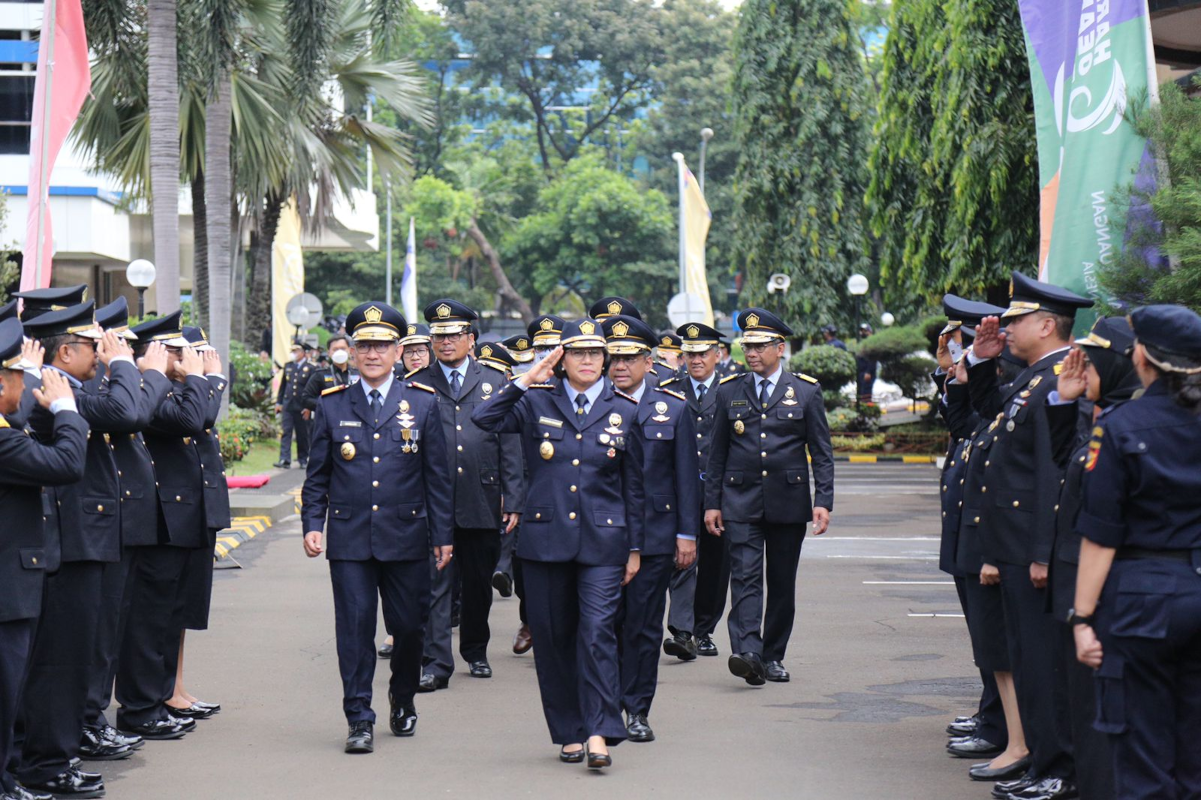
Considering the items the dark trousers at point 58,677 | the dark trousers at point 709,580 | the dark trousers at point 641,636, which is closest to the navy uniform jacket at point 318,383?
the dark trousers at point 709,580

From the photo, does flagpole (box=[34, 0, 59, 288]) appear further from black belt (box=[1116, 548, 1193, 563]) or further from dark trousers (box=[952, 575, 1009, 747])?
black belt (box=[1116, 548, 1193, 563])

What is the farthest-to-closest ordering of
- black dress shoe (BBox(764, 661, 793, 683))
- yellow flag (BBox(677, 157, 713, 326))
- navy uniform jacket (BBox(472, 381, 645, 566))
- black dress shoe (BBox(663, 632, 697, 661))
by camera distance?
yellow flag (BBox(677, 157, 713, 326)) → black dress shoe (BBox(663, 632, 697, 661)) → black dress shoe (BBox(764, 661, 793, 683)) → navy uniform jacket (BBox(472, 381, 645, 566))

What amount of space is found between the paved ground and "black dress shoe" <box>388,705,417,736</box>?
0.06m

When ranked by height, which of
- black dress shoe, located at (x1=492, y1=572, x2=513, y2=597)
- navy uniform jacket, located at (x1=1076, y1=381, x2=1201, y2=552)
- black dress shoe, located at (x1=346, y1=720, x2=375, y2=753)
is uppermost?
navy uniform jacket, located at (x1=1076, y1=381, x2=1201, y2=552)

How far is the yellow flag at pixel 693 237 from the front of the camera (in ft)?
98.7

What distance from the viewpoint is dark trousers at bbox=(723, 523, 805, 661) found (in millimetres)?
9492

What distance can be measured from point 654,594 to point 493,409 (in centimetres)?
133

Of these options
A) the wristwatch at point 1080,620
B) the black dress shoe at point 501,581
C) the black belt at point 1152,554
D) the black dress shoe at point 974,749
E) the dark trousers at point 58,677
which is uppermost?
the black belt at point 1152,554

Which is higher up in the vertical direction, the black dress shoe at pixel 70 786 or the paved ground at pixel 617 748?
the black dress shoe at pixel 70 786

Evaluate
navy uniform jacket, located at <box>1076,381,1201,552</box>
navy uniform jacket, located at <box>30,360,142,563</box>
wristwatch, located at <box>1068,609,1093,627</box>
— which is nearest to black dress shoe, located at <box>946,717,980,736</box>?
wristwatch, located at <box>1068,609,1093,627</box>

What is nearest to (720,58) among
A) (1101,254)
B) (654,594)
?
(1101,254)

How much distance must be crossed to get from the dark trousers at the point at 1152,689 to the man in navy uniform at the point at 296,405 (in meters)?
19.7

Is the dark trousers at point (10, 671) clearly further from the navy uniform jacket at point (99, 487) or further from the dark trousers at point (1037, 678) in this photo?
the dark trousers at point (1037, 678)

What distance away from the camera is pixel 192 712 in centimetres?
857
